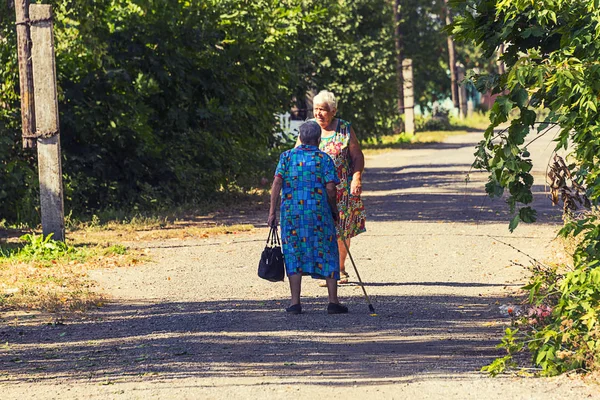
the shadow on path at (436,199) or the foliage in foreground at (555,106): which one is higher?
the foliage in foreground at (555,106)

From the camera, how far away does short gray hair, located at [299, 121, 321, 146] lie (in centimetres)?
887

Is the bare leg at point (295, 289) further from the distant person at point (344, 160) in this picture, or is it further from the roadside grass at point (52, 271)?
the roadside grass at point (52, 271)

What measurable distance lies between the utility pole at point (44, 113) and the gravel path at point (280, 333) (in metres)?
1.32

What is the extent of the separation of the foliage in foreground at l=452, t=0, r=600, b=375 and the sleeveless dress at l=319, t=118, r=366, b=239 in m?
2.91

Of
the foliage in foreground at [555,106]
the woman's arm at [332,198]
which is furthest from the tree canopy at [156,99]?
the foliage in foreground at [555,106]

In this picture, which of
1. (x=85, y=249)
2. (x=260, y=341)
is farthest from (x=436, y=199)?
(x=260, y=341)

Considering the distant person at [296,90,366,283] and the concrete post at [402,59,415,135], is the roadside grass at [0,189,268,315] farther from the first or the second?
the concrete post at [402,59,415,135]

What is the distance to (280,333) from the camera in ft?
26.0

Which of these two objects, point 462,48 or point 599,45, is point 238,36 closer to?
point 599,45

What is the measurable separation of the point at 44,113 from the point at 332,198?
534 centimetres

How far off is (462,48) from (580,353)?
82244mm

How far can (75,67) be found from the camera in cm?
1703

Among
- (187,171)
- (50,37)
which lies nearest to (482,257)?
(50,37)

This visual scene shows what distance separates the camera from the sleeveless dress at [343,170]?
9.78 meters
